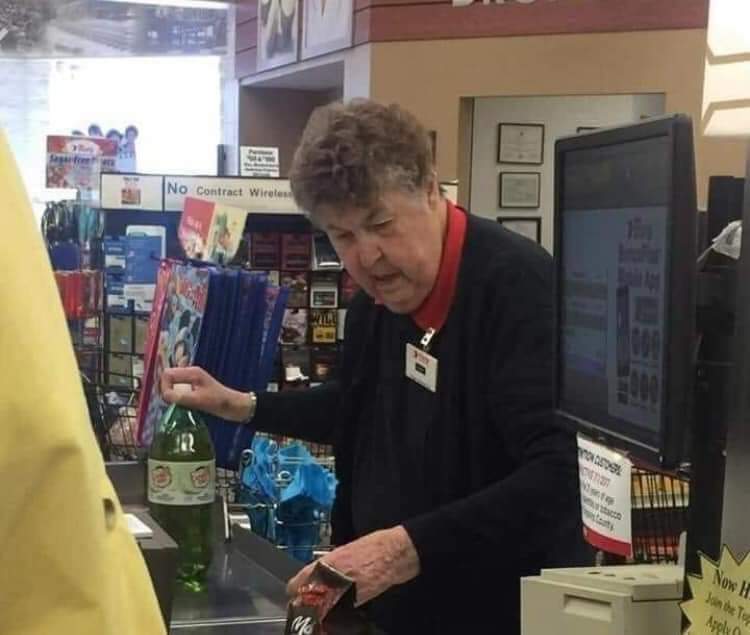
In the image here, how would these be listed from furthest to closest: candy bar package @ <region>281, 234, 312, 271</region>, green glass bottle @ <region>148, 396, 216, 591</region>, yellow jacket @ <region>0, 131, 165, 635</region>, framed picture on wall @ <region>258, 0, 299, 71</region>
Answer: framed picture on wall @ <region>258, 0, 299, 71</region> → candy bar package @ <region>281, 234, 312, 271</region> → green glass bottle @ <region>148, 396, 216, 591</region> → yellow jacket @ <region>0, 131, 165, 635</region>

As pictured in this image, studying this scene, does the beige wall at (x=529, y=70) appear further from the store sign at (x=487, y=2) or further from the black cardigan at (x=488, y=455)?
the black cardigan at (x=488, y=455)

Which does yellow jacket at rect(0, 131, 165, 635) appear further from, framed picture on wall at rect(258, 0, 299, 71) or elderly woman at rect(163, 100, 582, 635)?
framed picture on wall at rect(258, 0, 299, 71)

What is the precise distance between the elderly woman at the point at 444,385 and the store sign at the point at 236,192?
7.79 feet

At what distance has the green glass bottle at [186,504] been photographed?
2186 millimetres

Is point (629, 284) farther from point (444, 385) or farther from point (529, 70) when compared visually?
point (529, 70)

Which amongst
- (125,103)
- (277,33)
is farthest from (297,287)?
(125,103)

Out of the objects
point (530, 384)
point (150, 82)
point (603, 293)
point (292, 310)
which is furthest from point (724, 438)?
point (150, 82)

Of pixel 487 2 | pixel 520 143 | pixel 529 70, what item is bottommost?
pixel 520 143

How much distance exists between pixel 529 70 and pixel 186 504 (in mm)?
5852

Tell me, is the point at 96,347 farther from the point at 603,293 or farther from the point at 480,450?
the point at 603,293

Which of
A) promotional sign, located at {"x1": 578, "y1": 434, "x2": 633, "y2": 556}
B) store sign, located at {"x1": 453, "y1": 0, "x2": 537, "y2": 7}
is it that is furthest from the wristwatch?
store sign, located at {"x1": 453, "y1": 0, "x2": 537, "y2": 7}

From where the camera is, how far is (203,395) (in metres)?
2.39

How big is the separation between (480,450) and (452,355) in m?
0.17

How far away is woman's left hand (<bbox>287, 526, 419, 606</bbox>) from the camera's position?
6.00 feet
